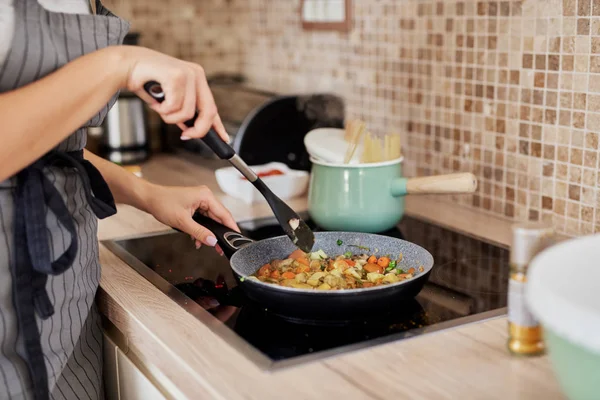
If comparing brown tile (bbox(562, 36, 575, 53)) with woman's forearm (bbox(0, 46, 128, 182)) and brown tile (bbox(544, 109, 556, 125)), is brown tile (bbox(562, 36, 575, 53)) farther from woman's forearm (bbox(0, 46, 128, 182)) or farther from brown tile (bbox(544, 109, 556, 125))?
woman's forearm (bbox(0, 46, 128, 182))

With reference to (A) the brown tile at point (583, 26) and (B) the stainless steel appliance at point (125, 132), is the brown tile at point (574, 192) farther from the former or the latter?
(B) the stainless steel appliance at point (125, 132)

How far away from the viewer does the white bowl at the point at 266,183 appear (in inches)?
65.6

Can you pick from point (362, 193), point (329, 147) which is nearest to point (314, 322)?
point (362, 193)

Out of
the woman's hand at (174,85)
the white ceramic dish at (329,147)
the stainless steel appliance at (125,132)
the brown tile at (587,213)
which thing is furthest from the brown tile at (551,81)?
the stainless steel appliance at (125,132)

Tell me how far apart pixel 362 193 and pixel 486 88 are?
36 cm

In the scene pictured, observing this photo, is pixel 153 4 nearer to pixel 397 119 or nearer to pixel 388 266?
pixel 397 119

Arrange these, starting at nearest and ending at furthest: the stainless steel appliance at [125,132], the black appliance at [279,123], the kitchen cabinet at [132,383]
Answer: the kitchen cabinet at [132,383], the black appliance at [279,123], the stainless steel appliance at [125,132]

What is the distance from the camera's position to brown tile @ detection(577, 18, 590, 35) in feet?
4.12

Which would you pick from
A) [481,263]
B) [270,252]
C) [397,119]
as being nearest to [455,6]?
[397,119]

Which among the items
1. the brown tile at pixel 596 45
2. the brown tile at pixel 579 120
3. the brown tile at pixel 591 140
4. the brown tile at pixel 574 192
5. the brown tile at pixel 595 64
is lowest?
the brown tile at pixel 574 192

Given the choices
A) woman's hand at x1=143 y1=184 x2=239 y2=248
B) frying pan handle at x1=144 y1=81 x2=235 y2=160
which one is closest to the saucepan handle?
woman's hand at x1=143 y1=184 x2=239 y2=248

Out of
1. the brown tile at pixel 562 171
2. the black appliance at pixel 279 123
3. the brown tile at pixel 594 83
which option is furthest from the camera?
the black appliance at pixel 279 123

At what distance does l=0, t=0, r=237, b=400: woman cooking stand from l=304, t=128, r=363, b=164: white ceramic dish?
1.33ft

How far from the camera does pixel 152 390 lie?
1.04 m
